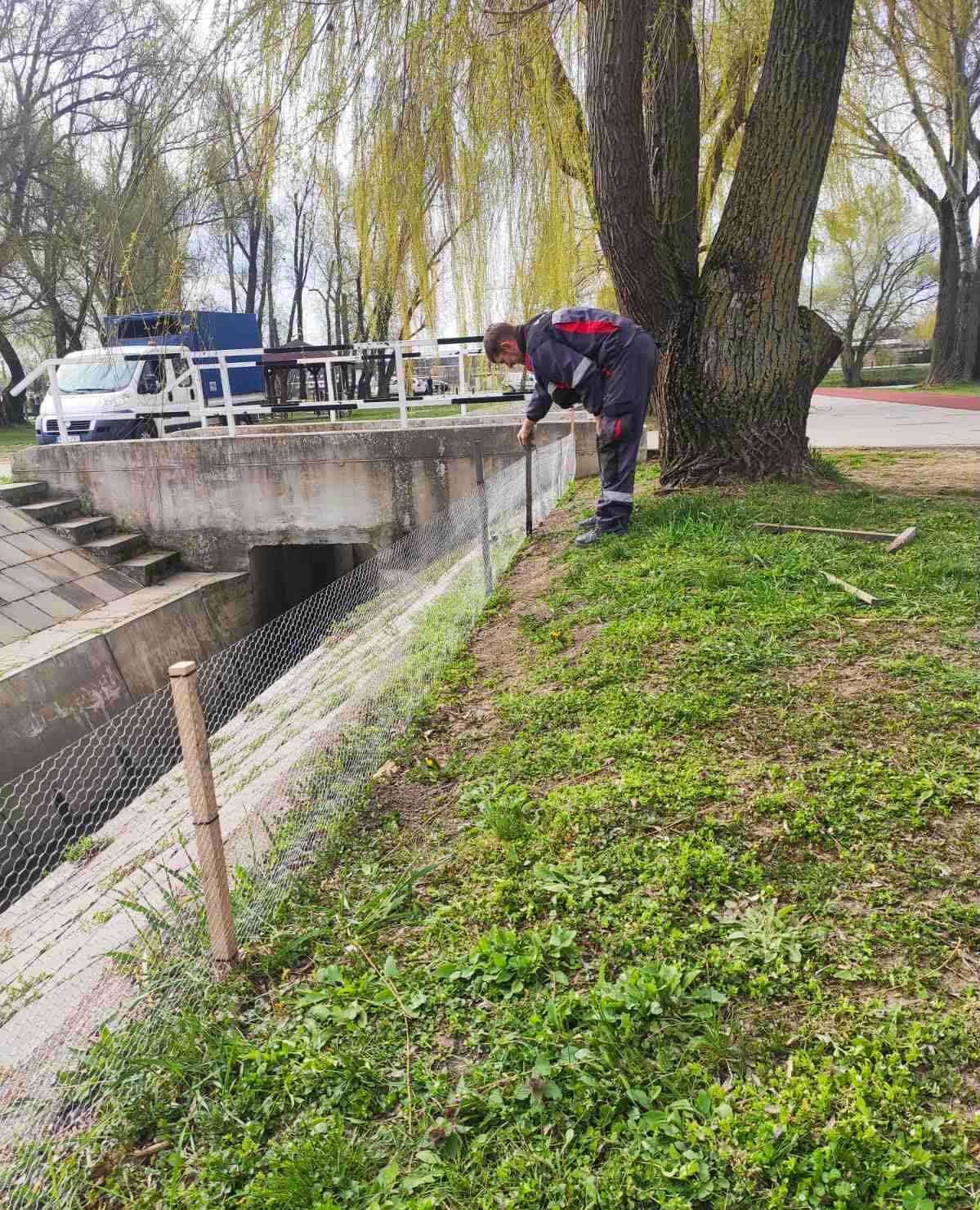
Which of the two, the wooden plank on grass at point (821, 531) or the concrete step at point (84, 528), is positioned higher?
the wooden plank on grass at point (821, 531)

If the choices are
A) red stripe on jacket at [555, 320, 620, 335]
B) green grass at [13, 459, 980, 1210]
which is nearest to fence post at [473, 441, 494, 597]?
red stripe on jacket at [555, 320, 620, 335]

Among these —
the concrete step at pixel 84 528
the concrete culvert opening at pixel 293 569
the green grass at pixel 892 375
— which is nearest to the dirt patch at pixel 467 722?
the concrete culvert opening at pixel 293 569

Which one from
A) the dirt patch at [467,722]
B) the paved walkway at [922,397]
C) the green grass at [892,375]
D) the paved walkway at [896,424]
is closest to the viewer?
the dirt patch at [467,722]

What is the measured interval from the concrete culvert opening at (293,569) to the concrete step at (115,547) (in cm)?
157

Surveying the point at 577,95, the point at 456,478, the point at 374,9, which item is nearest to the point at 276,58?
the point at 374,9

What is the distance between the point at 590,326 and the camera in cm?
566

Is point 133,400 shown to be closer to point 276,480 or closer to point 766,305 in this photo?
point 276,480

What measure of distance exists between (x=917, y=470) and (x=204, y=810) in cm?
812

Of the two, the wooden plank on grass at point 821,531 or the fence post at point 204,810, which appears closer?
the fence post at point 204,810

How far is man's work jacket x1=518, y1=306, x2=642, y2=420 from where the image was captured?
5.65 meters

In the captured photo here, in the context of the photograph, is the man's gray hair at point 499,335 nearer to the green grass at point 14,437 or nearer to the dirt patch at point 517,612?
the dirt patch at point 517,612

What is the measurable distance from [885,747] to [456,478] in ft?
26.6

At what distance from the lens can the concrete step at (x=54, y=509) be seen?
434 inches

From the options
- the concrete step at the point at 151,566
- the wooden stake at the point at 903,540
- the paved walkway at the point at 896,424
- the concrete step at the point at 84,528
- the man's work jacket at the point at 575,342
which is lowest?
the concrete step at the point at 151,566
